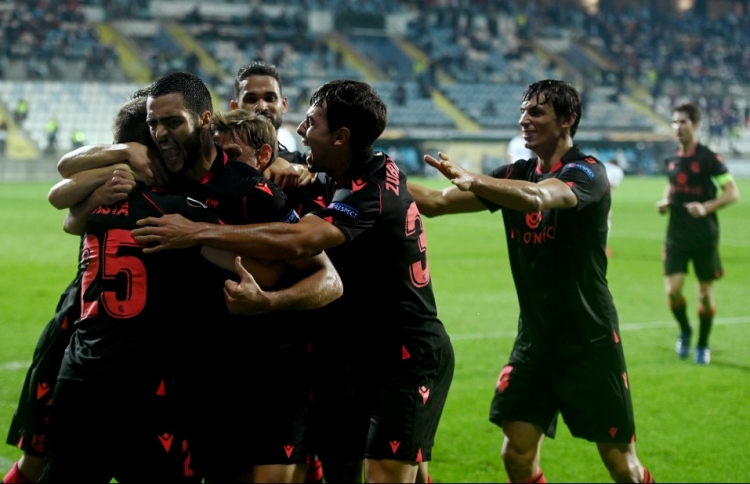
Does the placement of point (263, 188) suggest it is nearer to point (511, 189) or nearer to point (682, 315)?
point (511, 189)

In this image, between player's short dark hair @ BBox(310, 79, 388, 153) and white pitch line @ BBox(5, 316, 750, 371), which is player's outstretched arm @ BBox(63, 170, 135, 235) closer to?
player's short dark hair @ BBox(310, 79, 388, 153)

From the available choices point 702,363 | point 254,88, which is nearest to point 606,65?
point 702,363

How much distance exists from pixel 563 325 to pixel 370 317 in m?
1.29

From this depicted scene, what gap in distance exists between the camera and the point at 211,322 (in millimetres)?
4109

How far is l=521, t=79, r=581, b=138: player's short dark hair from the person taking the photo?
5184mm

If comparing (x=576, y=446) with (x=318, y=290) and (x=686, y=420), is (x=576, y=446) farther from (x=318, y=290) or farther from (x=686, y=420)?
(x=318, y=290)

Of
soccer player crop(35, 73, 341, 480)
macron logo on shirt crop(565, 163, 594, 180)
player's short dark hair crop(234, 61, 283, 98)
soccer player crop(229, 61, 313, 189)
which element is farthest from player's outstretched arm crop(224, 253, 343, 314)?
player's short dark hair crop(234, 61, 283, 98)

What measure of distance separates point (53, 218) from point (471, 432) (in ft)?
55.1

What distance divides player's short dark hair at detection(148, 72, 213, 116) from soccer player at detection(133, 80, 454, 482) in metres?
0.50

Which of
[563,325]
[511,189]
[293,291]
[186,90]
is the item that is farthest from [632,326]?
[186,90]

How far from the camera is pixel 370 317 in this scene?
4.35 metres

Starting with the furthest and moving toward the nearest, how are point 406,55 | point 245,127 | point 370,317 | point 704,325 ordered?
point 406,55
point 704,325
point 370,317
point 245,127

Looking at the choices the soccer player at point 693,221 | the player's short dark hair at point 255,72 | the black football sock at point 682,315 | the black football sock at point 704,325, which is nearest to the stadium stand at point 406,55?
the soccer player at point 693,221

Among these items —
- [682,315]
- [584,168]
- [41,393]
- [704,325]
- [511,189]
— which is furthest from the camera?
[682,315]
